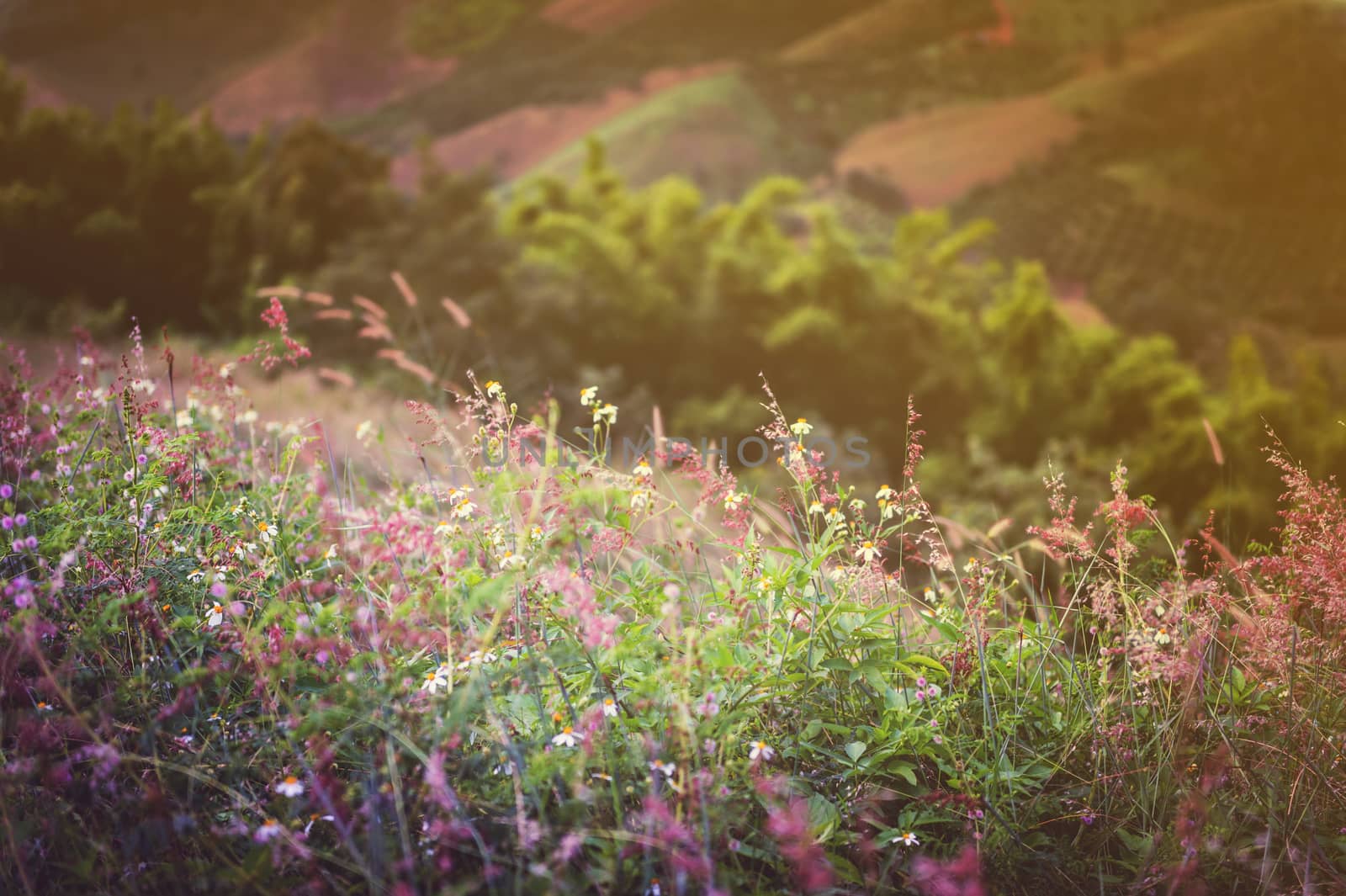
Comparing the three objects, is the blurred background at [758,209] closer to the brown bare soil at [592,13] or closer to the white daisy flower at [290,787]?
the brown bare soil at [592,13]

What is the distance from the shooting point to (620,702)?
1709mm

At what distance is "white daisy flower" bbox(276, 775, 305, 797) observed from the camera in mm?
1431

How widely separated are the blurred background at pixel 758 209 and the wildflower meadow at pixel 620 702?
0.93m

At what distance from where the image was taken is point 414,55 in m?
13.1

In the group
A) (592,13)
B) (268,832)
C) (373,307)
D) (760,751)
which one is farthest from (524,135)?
(268,832)

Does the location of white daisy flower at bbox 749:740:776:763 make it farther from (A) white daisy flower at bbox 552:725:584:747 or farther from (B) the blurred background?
(B) the blurred background

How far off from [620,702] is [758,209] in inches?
325

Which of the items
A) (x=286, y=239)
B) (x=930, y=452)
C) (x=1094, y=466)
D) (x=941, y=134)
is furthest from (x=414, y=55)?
(x=1094, y=466)

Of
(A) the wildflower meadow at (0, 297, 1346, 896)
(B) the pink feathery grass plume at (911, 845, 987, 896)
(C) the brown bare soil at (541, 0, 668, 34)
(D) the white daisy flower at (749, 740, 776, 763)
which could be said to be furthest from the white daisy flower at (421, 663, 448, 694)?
(C) the brown bare soil at (541, 0, 668, 34)

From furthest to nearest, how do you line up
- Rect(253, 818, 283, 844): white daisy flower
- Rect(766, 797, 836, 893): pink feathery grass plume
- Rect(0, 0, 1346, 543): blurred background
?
Rect(0, 0, 1346, 543): blurred background
Rect(253, 818, 283, 844): white daisy flower
Rect(766, 797, 836, 893): pink feathery grass plume

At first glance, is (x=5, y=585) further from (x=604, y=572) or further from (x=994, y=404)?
(x=994, y=404)

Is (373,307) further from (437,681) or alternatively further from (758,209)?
(758,209)

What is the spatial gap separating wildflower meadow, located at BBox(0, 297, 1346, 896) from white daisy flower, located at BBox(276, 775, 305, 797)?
2 centimetres

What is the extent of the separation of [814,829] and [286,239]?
7987 millimetres
